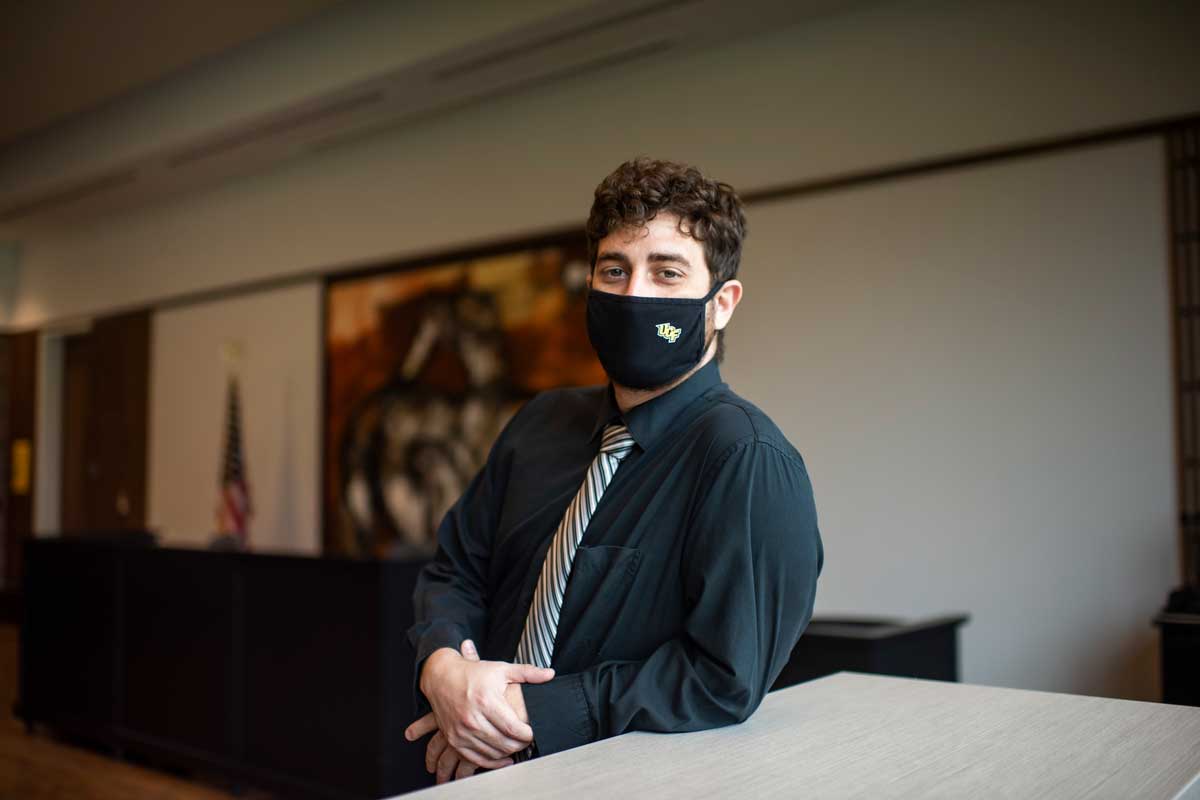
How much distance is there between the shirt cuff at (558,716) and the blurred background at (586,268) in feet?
8.97

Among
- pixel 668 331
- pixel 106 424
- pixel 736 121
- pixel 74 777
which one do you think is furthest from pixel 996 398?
pixel 106 424

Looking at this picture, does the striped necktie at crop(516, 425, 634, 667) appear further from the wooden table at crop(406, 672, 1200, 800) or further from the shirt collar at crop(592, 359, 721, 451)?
the wooden table at crop(406, 672, 1200, 800)

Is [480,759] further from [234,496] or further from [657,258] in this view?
[234,496]

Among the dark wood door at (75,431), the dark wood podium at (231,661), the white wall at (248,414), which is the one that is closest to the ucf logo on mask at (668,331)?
the dark wood podium at (231,661)

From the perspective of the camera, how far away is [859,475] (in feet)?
15.4

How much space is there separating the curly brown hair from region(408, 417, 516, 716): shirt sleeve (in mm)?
465

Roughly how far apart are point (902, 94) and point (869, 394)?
4.37 feet

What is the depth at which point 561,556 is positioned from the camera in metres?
1.51

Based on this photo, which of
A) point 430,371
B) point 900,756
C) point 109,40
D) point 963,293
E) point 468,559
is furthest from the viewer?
point 430,371

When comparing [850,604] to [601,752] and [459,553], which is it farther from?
[601,752]

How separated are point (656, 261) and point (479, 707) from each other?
665mm

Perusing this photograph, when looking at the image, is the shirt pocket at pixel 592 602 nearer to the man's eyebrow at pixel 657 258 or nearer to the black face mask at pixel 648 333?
the black face mask at pixel 648 333

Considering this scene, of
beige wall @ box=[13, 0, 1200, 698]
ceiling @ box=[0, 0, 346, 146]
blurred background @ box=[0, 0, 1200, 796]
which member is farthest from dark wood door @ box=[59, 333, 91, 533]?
beige wall @ box=[13, 0, 1200, 698]

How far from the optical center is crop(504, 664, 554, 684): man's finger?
4.54 ft
